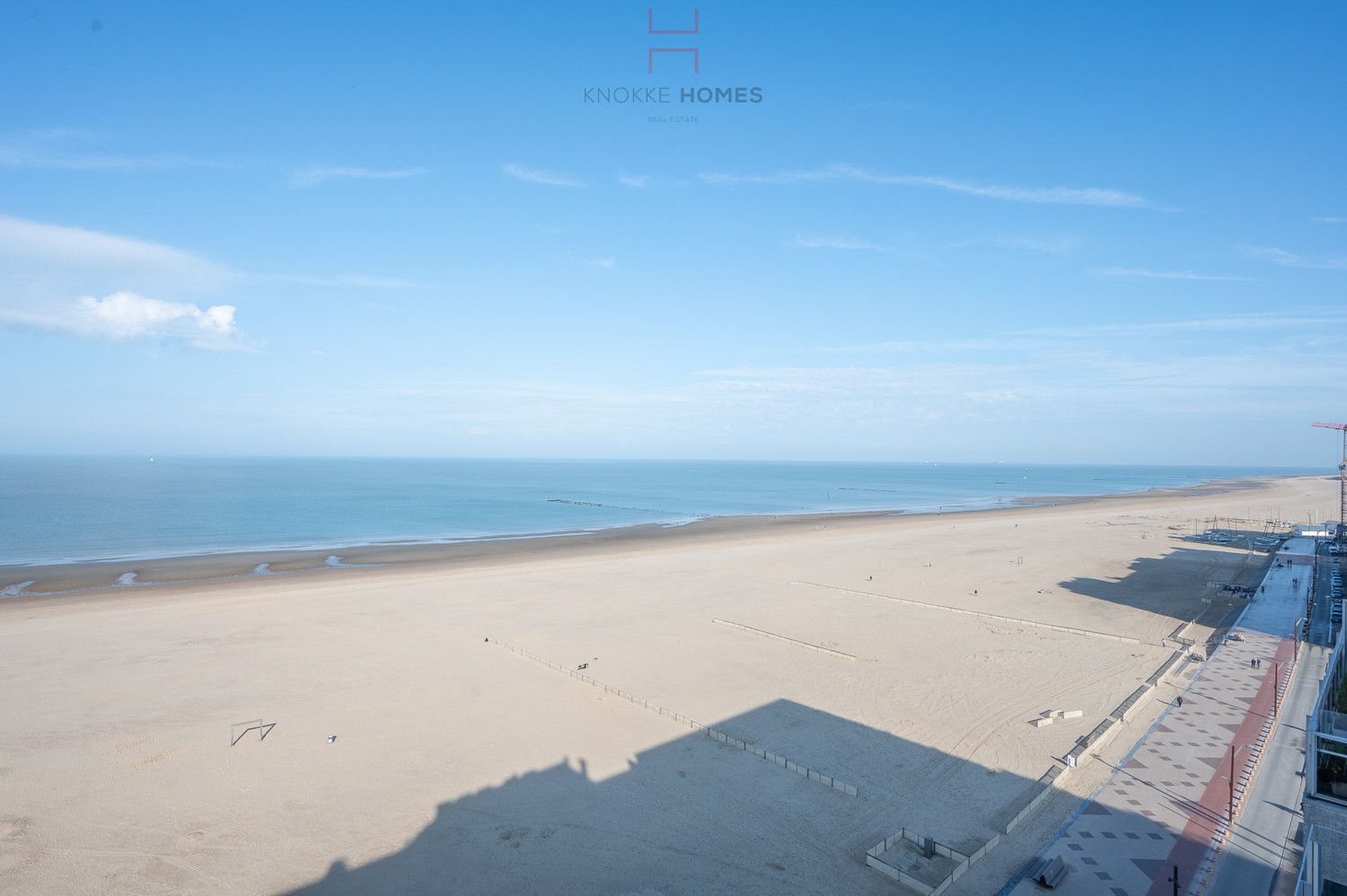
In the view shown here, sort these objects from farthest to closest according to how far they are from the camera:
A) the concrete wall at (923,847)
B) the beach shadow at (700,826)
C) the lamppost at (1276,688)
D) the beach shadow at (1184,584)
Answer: the beach shadow at (1184,584)
the lamppost at (1276,688)
the beach shadow at (700,826)
the concrete wall at (923,847)

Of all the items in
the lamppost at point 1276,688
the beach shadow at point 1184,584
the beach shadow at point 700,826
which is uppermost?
the lamppost at point 1276,688

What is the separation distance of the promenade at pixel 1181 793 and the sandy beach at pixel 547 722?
0.78 metres

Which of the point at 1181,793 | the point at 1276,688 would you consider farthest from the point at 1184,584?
the point at 1181,793

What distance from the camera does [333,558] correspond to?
54.4 metres

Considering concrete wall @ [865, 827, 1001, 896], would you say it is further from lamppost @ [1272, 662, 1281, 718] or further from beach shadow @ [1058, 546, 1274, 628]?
beach shadow @ [1058, 546, 1274, 628]

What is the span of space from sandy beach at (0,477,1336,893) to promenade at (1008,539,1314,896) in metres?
0.78

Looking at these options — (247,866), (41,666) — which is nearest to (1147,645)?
(247,866)

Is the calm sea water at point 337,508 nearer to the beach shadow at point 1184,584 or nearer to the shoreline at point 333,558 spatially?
the shoreline at point 333,558

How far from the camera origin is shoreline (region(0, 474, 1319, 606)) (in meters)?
43.1

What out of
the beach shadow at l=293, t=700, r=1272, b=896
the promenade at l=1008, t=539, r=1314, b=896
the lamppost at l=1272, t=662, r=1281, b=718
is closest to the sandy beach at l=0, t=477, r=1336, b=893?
the beach shadow at l=293, t=700, r=1272, b=896

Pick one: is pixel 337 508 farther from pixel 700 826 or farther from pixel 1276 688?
pixel 1276 688

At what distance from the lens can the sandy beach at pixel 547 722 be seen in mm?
14773

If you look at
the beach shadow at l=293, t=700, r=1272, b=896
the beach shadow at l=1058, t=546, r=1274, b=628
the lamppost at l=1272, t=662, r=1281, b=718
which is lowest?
Answer: the beach shadow at l=293, t=700, r=1272, b=896

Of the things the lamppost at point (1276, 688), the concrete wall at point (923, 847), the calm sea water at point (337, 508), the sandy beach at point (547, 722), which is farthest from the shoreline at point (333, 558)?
the lamppost at point (1276, 688)
